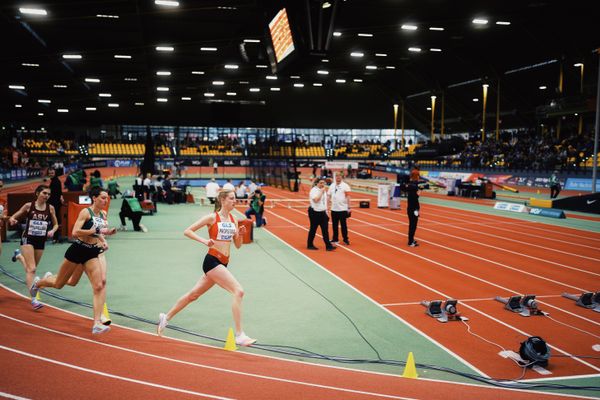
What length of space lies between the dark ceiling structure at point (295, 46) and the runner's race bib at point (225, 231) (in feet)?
27.1

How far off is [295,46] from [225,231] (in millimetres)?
8482

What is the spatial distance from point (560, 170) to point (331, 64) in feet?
69.0

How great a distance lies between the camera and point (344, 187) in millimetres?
12391

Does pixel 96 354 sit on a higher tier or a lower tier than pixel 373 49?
lower

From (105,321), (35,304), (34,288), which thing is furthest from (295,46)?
(105,321)

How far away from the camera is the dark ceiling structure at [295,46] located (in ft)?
72.4

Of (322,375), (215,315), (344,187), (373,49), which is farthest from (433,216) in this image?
(373,49)

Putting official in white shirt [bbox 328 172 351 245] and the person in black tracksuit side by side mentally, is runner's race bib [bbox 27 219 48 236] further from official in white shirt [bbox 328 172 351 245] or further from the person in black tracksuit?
the person in black tracksuit

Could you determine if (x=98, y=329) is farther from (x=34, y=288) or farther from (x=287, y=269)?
(x=287, y=269)

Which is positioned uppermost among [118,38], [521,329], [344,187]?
[118,38]

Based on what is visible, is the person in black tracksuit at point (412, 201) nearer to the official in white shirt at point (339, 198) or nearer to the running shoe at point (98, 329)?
the official in white shirt at point (339, 198)

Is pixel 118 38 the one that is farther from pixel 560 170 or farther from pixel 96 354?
pixel 560 170

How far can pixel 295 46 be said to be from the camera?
12.7m

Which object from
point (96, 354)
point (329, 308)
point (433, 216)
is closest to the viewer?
point (96, 354)
